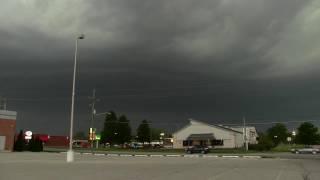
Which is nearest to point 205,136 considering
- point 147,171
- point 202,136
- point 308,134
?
point 202,136

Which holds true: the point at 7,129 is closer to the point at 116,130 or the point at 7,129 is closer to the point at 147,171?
the point at 147,171

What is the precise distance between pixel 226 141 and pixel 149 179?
103m

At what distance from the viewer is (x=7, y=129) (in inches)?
2970

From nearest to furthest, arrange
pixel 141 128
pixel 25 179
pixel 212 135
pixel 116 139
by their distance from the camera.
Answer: pixel 25 179
pixel 212 135
pixel 116 139
pixel 141 128

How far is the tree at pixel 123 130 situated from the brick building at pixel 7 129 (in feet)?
209

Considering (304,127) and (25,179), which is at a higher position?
(304,127)

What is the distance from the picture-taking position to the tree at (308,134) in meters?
157

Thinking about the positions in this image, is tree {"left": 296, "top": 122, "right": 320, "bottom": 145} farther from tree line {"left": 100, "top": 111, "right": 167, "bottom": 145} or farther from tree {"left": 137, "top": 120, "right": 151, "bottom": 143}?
tree line {"left": 100, "top": 111, "right": 167, "bottom": 145}

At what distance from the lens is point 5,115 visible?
7519 cm

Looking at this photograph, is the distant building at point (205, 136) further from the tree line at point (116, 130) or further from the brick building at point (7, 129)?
the brick building at point (7, 129)

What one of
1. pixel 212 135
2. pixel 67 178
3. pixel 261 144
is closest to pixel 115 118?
pixel 212 135

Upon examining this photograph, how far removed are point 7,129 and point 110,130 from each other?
66464 mm

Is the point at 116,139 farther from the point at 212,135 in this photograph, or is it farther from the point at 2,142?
the point at 2,142

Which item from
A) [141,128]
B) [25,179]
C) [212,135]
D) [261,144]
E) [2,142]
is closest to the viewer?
[25,179]
